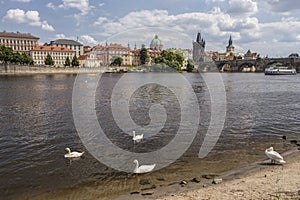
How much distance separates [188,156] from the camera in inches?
499

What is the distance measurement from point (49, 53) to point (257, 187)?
166 meters

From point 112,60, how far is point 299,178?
480 feet

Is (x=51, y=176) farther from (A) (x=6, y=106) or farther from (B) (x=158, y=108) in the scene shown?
(A) (x=6, y=106)

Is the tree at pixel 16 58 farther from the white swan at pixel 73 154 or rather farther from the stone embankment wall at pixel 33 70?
the white swan at pixel 73 154

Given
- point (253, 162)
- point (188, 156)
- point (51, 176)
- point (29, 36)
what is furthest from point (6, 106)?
point (29, 36)

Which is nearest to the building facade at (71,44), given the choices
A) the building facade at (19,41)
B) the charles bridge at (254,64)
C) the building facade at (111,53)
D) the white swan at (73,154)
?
the building facade at (19,41)

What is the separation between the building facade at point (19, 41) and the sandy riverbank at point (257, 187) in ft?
555

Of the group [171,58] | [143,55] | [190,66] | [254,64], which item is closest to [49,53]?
[143,55]

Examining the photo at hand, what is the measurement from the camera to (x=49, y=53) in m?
160

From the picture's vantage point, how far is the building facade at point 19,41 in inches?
6137

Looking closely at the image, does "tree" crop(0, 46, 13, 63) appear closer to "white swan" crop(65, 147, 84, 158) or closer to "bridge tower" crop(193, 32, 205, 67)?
"bridge tower" crop(193, 32, 205, 67)

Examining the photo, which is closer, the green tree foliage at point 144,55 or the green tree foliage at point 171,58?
the green tree foliage at point 171,58

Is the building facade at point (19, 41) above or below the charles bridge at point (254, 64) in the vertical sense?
above

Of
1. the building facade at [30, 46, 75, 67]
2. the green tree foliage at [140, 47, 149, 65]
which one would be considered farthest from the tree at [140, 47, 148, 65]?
the building facade at [30, 46, 75, 67]
